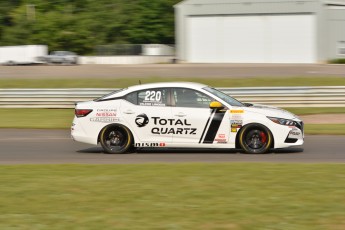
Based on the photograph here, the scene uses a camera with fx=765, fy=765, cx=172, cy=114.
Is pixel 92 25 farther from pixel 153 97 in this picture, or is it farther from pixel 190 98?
pixel 190 98

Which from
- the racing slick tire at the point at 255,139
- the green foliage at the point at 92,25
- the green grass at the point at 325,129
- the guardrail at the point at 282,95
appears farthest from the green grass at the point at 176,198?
the green foliage at the point at 92,25

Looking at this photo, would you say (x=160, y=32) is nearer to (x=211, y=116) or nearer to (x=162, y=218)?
(x=211, y=116)

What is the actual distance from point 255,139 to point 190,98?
1445 mm

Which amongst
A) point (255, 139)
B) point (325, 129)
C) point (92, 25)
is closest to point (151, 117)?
point (255, 139)

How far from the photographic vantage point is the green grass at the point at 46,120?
62.7 ft

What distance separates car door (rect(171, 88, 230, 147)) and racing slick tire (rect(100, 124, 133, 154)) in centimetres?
92

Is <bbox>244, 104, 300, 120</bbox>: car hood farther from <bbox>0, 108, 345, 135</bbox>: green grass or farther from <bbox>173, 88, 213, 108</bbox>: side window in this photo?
<bbox>0, 108, 345, 135</bbox>: green grass

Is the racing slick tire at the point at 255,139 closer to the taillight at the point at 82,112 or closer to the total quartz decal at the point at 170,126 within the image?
the total quartz decal at the point at 170,126

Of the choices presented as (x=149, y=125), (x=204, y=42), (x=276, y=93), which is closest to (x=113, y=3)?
(x=204, y=42)

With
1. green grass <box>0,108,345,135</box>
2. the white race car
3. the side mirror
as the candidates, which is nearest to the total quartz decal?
the white race car

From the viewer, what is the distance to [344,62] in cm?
5338

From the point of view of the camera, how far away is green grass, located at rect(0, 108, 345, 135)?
19.1 metres

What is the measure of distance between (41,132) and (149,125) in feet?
19.4

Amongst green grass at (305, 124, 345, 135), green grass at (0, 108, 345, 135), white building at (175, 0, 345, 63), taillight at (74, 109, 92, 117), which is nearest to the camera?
taillight at (74, 109, 92, 117)
